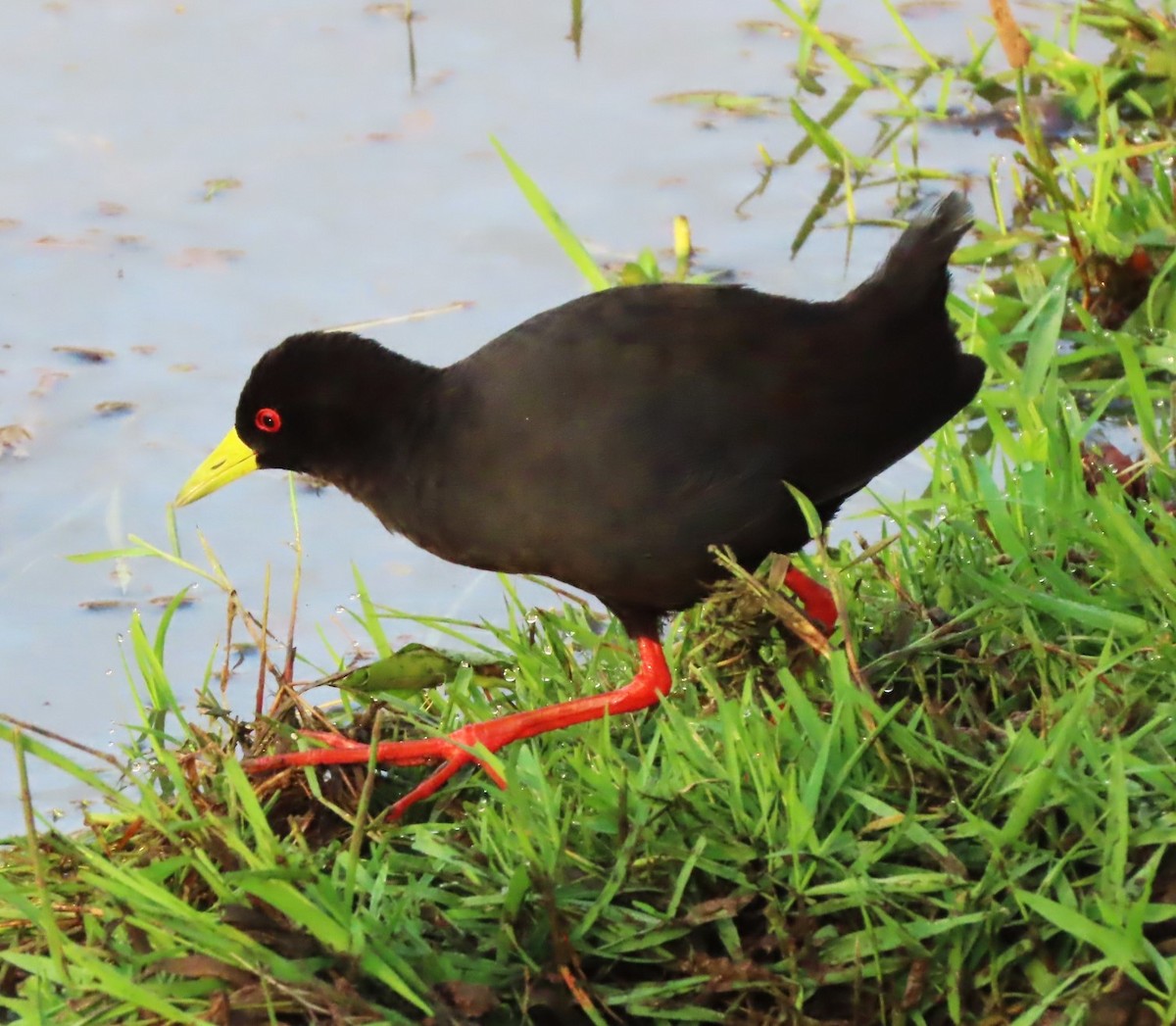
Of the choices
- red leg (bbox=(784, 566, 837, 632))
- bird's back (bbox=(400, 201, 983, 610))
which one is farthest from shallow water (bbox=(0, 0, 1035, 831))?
bird's back (bbox=(400, 201, 983, 610))

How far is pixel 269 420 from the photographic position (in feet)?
11.5

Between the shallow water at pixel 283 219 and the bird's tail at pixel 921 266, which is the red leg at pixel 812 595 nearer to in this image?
the bird's tail at pixel 921 266

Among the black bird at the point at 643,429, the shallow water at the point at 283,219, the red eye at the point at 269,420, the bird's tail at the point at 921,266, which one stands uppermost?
the bird's tail at the point at 921,266

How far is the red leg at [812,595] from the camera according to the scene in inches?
137

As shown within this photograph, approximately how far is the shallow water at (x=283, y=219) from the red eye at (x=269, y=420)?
0.64 m

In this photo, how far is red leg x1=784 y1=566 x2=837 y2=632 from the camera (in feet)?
11.4

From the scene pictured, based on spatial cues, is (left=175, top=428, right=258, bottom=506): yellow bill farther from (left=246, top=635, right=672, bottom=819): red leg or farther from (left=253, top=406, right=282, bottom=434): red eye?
(left=246, top=635, right=672, bottom=819): red leg

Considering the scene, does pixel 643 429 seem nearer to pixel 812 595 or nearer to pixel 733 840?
pixel 812 595

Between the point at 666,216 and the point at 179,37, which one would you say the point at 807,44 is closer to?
the point at 666,216

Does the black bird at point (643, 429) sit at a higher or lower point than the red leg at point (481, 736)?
higher

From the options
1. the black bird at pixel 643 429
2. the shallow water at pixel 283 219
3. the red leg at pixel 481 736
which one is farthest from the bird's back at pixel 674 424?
the shallow water at pixel 283 219

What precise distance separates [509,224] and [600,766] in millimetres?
2875

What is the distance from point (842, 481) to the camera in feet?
10.3

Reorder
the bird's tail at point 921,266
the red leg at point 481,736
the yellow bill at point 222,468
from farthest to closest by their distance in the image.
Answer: the yellow bill at point 222,468 → the bird's tail at point 921,266 → the red leg at point 481,736
